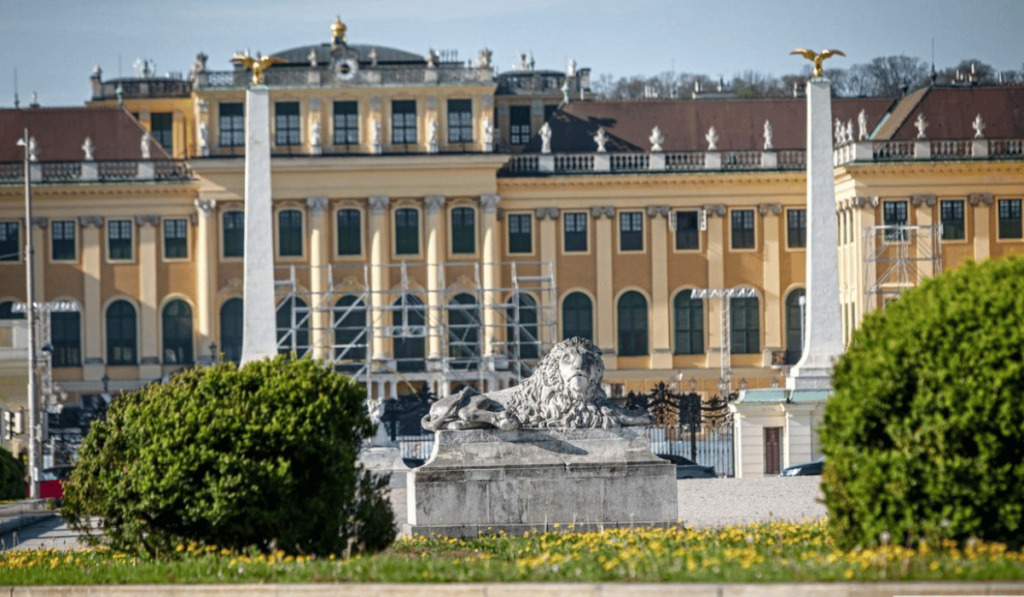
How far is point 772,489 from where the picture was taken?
98.2 ft

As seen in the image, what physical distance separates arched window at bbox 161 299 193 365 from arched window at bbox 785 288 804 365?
21.5 meters

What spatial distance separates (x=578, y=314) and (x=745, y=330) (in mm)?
6076

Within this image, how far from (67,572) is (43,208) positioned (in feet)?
196

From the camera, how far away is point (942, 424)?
52.6 ft

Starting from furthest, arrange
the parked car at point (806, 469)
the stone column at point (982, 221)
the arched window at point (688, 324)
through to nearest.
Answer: the arched window at point (688, 324), the stone column at point (982, 221), the parked car at point (806, 469)

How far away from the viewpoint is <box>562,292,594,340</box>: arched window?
75875mm

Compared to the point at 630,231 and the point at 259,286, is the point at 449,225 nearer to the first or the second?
the point at 630,231

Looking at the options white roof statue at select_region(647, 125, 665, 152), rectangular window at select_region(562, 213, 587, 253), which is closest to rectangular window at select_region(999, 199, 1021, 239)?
white roof statue at select_region(647, 125, 665, 152)

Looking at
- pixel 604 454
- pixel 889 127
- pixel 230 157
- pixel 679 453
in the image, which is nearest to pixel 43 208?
pixel 230 157

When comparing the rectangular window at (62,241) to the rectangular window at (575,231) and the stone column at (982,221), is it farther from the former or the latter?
the stone column at (982,221)

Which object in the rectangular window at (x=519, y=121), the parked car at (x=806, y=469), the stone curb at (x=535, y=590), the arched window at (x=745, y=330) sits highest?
the rectangular window at (x=519, y=121)

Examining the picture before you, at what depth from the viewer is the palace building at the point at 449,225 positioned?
243 feet

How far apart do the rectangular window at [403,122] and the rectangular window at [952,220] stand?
750 inches

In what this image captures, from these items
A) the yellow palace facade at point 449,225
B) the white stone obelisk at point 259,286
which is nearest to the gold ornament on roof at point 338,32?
the yellow palace facade at point 449,225
